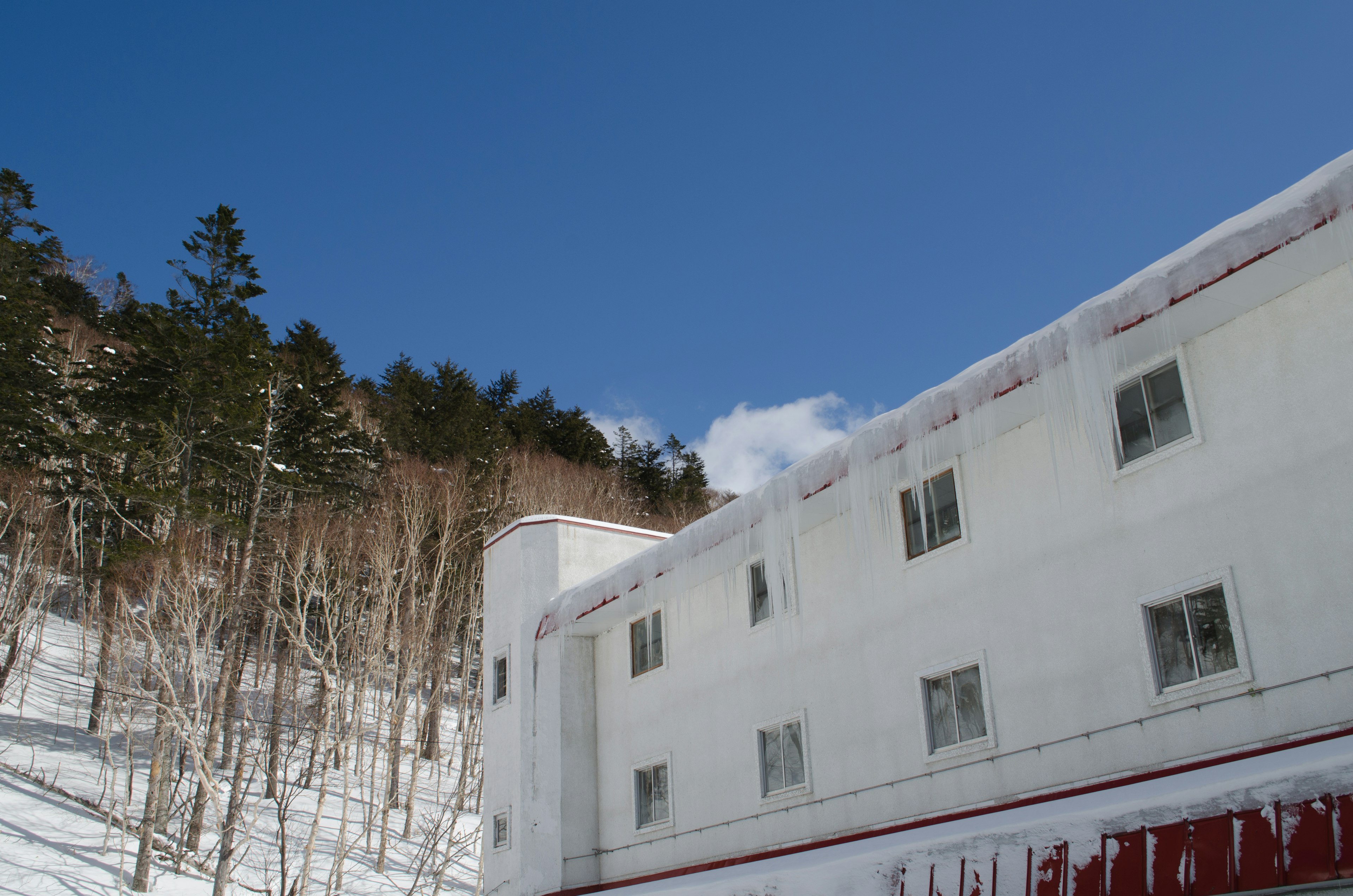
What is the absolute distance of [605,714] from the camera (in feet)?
46.1

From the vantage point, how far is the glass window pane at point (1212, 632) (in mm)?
7098

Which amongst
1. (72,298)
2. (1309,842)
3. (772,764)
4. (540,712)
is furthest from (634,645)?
(72,298)

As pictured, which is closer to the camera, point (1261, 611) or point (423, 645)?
point (1261, 611)

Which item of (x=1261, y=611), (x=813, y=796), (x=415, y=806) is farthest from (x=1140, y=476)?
→ (x=415, y=806)

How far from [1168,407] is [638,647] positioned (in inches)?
319

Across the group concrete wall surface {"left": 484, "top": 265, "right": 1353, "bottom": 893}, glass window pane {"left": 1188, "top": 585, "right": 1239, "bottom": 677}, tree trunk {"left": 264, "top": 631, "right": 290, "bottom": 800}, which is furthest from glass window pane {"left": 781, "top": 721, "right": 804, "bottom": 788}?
tree trunk {"left": 264, "top": 631, "right": 290, "bottom": 800}

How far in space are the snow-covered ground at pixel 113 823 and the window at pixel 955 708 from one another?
11.5 meters

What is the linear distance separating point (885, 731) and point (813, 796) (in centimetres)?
127

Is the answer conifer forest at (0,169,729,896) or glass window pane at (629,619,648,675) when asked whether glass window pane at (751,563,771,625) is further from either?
conifer forest at (0,169,729,896)

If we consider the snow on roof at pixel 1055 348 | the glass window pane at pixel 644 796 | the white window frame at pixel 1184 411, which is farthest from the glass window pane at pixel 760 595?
the white window frame at pixel 1184 411

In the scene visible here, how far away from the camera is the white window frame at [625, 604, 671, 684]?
43.0 feet

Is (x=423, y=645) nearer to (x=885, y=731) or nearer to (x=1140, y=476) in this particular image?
(x=885, y=731)

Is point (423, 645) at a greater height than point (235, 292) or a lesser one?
lesser

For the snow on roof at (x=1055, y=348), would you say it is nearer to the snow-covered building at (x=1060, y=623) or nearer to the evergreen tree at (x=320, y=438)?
the snow-covered building at (x=1060, y=623)
